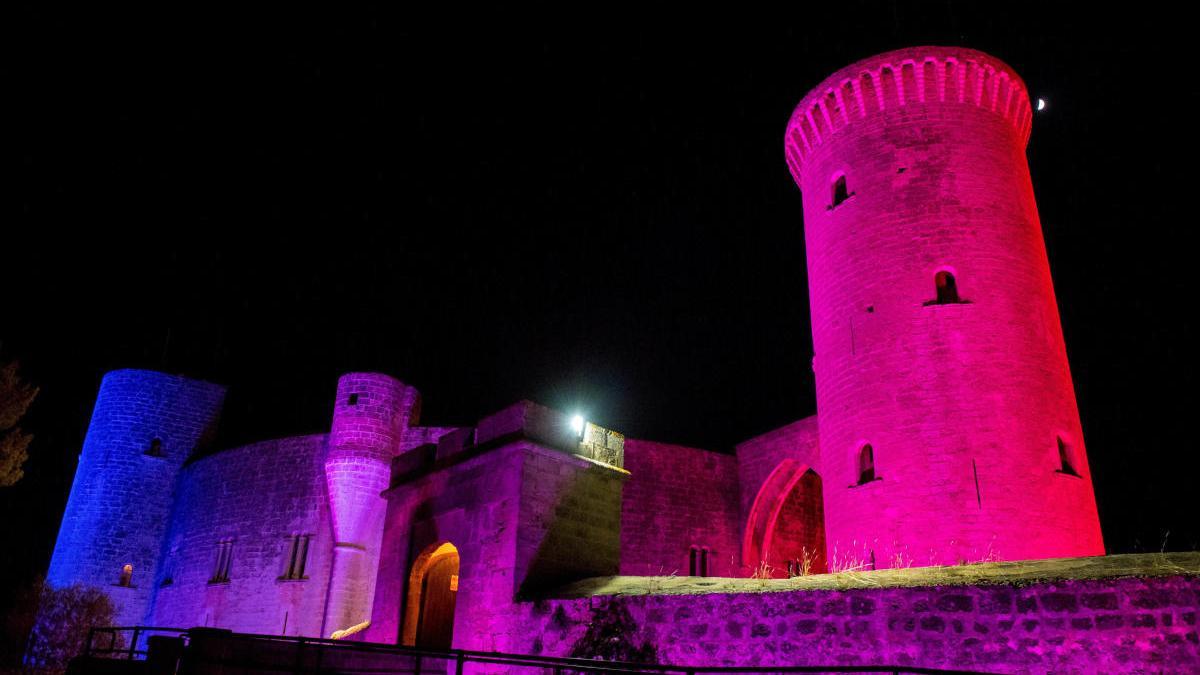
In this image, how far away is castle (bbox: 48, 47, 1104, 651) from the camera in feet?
33.2

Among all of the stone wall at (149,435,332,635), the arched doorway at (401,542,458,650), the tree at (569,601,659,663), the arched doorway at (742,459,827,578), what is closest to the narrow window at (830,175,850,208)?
the arched doorway at (742,459,827,578)

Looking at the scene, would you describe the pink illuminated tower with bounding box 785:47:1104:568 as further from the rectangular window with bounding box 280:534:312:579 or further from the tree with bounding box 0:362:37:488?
the tree with bounding box 0:362:37:488

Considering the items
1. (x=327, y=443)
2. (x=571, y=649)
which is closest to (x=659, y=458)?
(x=327, y=443)

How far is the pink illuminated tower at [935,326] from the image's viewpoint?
12195mm

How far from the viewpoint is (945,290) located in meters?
13.9

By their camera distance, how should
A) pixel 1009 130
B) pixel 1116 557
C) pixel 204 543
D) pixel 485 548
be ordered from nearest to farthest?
1. pixel 1116 557
2. pixel 485 548
3. pixel 1009 130
4. pixel 204 543

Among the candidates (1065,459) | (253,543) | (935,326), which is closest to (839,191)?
(935,326)

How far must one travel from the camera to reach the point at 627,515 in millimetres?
19156

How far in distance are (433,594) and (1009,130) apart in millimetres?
13594

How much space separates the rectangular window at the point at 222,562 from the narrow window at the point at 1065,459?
19.6 meters

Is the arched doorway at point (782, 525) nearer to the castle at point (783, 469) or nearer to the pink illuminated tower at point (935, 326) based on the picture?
the castle at point (783, 469)

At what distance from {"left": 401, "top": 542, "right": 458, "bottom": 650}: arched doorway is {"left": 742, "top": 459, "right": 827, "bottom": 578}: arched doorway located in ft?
35.4

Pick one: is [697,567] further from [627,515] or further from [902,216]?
[902,216]

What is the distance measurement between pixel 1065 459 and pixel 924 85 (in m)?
7.23
